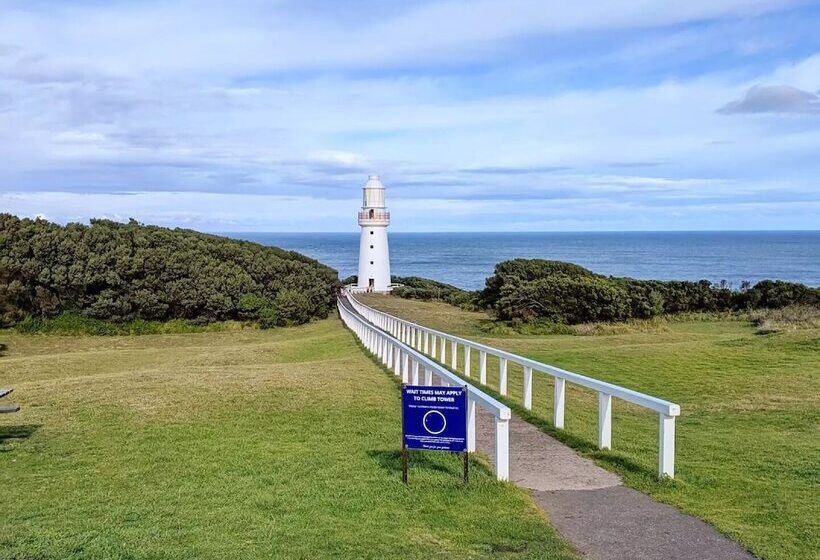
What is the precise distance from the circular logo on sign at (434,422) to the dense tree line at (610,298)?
2772 centimetres

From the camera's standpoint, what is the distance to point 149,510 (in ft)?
24.0

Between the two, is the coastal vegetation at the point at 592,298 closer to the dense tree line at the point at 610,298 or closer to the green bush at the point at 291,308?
the dense tree line at the point at 610,298

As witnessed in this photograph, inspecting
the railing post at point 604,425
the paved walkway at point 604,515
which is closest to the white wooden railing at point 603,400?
the railing post at point 604,425

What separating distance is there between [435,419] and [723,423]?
6.44m

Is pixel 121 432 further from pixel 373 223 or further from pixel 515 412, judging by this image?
pixel 373 223

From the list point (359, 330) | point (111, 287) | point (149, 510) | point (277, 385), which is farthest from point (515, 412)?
point (111, 287)

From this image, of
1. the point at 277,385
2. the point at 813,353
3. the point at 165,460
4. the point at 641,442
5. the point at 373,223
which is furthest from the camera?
the point at 373,223

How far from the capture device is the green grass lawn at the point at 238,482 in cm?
638

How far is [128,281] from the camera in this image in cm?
4466

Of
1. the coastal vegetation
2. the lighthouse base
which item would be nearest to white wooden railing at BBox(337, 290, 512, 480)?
the coastal vegetation

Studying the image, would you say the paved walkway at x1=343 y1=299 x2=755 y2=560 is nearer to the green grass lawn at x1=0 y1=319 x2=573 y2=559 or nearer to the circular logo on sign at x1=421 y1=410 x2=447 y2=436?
the green grass lawn at x1=0 y1=319 x2=573 y2=559

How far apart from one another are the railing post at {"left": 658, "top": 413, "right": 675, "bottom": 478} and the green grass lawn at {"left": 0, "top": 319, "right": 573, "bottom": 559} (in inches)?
A: 61.5

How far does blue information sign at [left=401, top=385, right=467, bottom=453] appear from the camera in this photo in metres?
7.80

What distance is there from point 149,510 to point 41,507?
1032 mm
